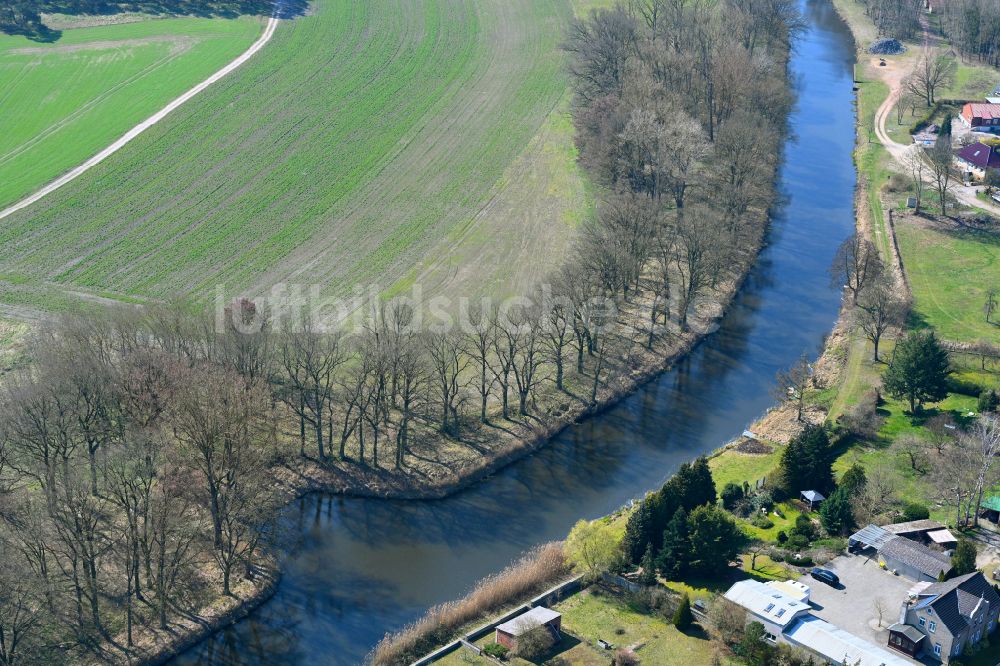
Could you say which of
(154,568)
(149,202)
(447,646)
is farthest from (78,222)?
(447,646)

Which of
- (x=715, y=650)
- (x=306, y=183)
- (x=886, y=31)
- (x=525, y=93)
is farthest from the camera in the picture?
(x=886, y=31)

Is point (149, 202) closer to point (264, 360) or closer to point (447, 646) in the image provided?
point (264, 360)

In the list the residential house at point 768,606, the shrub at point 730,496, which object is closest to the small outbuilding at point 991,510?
the shrub at point 730,496

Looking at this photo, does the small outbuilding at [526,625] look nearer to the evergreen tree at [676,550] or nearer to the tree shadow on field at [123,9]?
the evergreen tree at [676,550]

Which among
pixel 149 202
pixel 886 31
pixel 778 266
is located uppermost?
pixel 886 31

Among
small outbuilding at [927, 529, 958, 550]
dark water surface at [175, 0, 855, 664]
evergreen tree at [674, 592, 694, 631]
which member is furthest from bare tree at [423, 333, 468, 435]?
small outbuilding at [927, 529, 958, 550]

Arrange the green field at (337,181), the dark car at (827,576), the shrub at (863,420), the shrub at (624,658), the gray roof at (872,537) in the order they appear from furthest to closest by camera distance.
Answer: the green field at (337,181)
the shrub at (863,420)
the gray roof at (872,537)
the dark car at (827,576)
the shrub at (624,658)

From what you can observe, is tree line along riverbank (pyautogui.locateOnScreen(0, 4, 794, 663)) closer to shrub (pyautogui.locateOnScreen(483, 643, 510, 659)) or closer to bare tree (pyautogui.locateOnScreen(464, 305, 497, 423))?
bare tree (pyautogui.locateOnScreen(464, 305, 497, 423))
